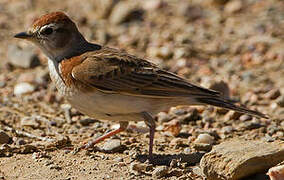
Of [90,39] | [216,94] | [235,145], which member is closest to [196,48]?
[90,39]

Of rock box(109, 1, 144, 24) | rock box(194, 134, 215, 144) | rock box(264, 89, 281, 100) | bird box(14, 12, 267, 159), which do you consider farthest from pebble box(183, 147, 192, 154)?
rock box(109, 1, 144, 24)

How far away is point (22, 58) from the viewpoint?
428 inches

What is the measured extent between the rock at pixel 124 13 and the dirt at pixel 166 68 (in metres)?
0.02

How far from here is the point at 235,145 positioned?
20.5 feet

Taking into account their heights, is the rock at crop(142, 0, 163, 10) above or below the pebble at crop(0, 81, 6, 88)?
above

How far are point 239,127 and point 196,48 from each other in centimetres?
383

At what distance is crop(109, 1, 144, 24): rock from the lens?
1300 cm

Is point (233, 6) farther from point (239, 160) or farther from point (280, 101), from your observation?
point (239, 160)

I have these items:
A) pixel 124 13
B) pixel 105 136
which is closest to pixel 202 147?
pixel 105 136

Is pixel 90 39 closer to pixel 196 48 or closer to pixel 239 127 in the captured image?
pixel 196 48

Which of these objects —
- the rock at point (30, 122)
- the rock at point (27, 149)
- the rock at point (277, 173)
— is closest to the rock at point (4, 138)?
the rock at point (27, 149)

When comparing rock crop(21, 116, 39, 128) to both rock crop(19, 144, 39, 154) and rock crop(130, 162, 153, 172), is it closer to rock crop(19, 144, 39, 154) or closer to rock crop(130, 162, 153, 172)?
rock crop(19, 144, 39, 154)

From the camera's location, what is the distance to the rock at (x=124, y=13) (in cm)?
1300

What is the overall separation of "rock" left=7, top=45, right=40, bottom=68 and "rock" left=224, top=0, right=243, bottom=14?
4801 millimetres
